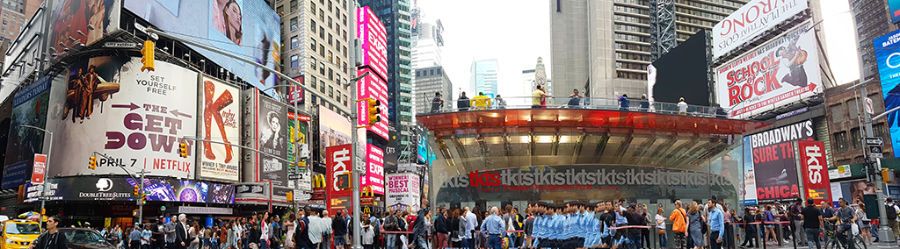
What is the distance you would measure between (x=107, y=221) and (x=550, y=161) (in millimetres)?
31046

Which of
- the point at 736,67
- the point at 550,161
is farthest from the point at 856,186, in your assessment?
the point at 550,161

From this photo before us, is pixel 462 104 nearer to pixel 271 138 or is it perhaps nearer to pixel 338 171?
pixel 338 171

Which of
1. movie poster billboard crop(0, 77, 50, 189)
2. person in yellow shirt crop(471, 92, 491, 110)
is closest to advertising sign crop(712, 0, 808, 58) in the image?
person in yellow shirt crop(471, 92, 491, 110)

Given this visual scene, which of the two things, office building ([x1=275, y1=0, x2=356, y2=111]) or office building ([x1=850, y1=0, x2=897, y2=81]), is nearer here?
office building ([x1=850, y1=0, x2=897, y2=81])

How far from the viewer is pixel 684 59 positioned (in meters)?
73.6

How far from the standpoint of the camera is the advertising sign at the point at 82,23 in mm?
41656

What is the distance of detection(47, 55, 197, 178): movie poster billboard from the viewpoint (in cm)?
4169

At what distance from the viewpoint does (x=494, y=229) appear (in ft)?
58.6

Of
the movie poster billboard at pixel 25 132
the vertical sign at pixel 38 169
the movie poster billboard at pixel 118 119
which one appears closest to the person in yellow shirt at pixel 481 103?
the movie poster billboard at pixel 118 119

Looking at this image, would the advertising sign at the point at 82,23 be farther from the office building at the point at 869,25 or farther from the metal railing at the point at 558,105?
the office building at the point at 869,25

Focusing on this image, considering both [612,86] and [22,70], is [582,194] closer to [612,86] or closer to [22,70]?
[22,70]

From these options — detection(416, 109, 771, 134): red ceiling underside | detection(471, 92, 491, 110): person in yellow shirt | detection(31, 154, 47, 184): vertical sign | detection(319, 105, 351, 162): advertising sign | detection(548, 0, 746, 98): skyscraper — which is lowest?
detection(31, 154, 47, 184): vertical sign

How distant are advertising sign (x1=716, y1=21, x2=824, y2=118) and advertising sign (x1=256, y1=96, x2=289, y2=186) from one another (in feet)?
125

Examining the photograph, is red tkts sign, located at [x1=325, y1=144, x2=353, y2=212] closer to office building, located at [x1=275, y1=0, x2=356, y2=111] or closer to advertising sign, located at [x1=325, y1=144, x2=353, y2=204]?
advertising sign, located at [x1=325, y1=144, x2=353, y2=204]
